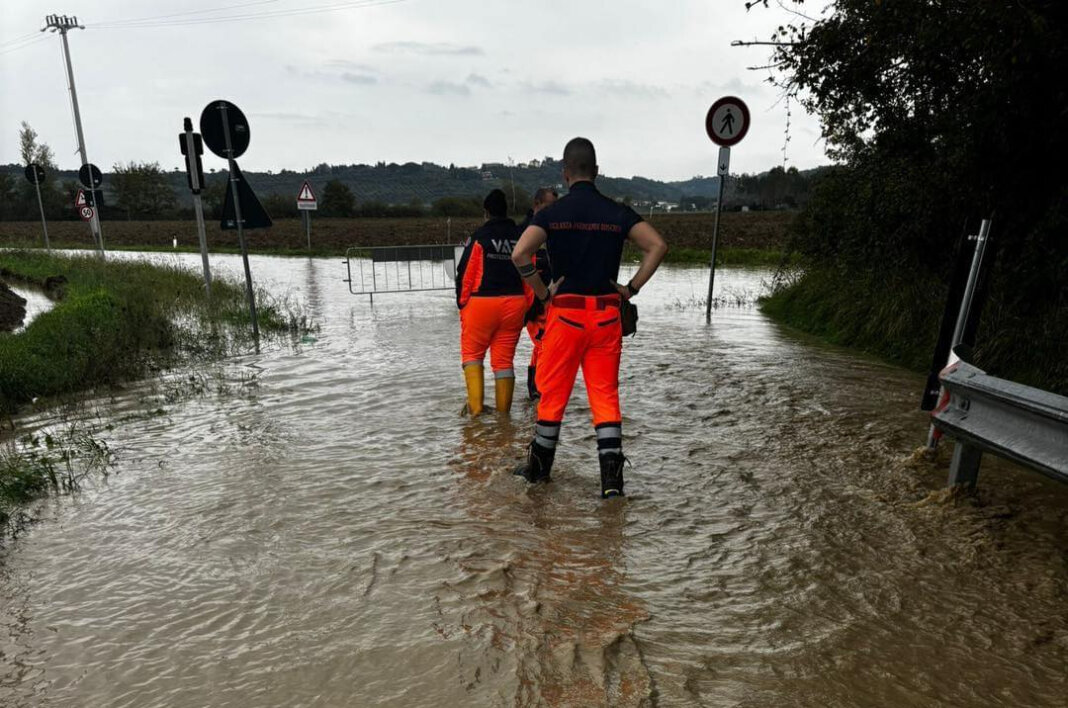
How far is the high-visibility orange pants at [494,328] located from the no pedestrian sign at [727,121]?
667 centimetres

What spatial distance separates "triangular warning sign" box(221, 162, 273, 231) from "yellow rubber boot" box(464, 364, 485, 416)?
5.17m

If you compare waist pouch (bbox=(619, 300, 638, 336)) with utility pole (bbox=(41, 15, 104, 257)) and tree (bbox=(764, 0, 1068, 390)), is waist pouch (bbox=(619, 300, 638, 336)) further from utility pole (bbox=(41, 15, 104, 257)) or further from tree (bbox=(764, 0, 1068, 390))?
utility pole (bbox=(41, 15, 104, 257))

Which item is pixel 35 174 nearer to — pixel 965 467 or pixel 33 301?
pixel 33 301

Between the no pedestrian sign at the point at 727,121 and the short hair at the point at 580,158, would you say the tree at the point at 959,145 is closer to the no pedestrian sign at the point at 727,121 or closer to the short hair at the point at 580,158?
the no pedestrian sign at the point at 727,121

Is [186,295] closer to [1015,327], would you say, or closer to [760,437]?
[760,437]

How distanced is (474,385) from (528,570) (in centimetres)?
302

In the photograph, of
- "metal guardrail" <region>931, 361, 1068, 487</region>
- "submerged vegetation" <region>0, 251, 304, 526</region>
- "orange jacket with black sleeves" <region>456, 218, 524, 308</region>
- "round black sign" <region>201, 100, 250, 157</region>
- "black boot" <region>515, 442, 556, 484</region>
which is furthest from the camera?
"round black sign" <region>201, 100, 250, 157</region>

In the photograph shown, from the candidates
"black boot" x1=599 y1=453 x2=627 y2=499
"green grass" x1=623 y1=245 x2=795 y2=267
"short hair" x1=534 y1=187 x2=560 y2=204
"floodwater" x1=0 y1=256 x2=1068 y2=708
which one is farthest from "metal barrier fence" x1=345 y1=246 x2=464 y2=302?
"black boot" x1=599 y1=453 x2=627 y2=499

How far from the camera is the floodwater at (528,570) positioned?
2.76 m

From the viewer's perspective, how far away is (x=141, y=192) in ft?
279

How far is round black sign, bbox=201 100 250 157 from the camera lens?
9.45 meters

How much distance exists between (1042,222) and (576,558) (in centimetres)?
557

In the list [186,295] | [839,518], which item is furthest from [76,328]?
[839,518]

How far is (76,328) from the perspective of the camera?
8898mm
